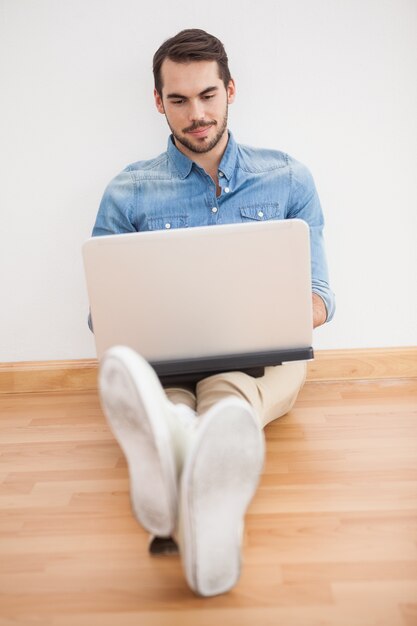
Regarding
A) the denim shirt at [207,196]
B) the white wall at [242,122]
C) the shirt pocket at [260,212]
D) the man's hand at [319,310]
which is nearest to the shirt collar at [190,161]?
the denim shirt at [207,196]

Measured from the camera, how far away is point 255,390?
1.49 meters

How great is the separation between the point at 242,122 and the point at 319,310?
776 mm

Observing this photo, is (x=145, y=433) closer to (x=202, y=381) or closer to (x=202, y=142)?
(x=202, y=381)

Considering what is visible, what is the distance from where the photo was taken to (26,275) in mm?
2266

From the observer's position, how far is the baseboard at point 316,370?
90.1 inches

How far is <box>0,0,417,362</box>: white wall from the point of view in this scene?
6.81 feet

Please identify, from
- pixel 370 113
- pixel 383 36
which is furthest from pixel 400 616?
pixel 383 36

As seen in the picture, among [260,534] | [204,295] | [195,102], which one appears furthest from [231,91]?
[260,534]

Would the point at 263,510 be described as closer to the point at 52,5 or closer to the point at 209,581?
the point at 209,581

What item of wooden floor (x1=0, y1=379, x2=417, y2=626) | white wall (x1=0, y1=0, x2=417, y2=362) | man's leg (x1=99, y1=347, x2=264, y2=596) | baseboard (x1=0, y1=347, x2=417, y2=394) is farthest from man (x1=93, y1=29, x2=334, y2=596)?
baseboard (x1=0, y1=347, x2=417, y2=394)

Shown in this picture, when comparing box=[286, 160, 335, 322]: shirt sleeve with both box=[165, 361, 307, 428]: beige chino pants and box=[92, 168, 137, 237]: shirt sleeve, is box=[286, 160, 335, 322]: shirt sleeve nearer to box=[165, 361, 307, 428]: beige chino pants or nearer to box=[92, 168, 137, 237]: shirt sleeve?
box=[165, 361, 307, 428]: beige chino pants

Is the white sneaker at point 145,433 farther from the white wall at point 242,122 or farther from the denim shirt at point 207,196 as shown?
the white wall at point 242,122

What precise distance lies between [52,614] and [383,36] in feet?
6.45

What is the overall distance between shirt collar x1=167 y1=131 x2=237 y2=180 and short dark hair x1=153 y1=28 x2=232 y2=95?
0.18 meters
